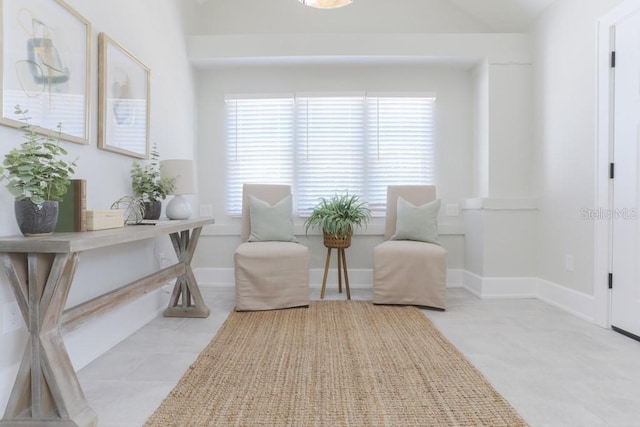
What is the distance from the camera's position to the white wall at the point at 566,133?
283 cm

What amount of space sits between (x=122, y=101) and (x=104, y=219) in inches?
39.6

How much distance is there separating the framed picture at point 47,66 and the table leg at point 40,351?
649 mm

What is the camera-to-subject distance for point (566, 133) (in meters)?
3.10

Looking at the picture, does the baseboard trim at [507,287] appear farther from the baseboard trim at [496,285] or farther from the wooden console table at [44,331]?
the wooden console table at [44,331]

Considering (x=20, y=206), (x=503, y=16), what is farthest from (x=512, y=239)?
(x=20, y=206)

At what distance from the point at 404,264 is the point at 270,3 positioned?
2.99 metres

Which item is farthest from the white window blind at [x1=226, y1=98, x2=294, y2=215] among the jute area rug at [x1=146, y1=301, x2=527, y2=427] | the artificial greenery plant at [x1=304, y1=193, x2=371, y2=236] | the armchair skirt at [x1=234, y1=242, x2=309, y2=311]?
the jute area rug at [x1=146, y1=301, x2=527, y2=427]

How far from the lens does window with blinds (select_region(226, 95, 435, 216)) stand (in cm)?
405

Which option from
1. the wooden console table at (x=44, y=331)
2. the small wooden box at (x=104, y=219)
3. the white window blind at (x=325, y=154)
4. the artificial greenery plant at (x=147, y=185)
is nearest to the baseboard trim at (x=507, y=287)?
the white window blind at (x=325, y=154)

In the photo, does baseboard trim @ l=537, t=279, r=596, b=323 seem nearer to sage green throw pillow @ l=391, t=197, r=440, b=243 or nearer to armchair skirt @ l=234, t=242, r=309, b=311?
sage green throw pillow @ l=391, t=197, r=440, b=243

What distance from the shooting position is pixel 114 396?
5.60 feet

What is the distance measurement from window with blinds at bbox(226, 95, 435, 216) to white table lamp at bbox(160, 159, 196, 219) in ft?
4.07

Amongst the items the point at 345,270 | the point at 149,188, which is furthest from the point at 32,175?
the point at 345,270

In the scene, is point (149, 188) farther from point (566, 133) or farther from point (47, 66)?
Answer: point (566, 133)
